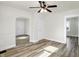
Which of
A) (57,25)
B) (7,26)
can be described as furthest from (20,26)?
(7,26)

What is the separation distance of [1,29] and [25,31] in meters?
6.12

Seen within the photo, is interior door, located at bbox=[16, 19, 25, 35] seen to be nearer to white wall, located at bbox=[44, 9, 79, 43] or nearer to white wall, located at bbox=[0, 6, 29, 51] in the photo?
white wall, located at bbox=[44, 9, 79, 43]

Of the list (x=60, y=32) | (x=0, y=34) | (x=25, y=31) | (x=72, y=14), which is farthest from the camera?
Result: (x=25, y=31)

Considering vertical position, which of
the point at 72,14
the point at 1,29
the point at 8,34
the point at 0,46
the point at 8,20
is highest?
the point at 72,14

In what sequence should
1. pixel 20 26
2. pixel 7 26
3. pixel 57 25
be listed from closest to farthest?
pixel 7 26
pixel 57 25
pixel 20 26

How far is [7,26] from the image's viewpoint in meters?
4.38

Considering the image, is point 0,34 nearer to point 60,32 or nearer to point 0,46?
point 0,46

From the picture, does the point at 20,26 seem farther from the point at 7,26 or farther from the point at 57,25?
the point at 7,26

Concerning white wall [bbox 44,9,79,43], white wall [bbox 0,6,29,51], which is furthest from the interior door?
white wall [bbox 0,6,29,51]

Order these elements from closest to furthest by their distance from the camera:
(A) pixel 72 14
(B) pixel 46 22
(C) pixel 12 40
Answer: (C) pixel 12 40 → (A) pixel 72 14 → (B) pixel 46 22

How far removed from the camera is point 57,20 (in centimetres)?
621

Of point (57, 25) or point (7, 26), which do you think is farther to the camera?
point (57, 25)

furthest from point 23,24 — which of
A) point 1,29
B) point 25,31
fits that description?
point 1,29

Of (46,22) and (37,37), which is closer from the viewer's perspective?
(37,37)
